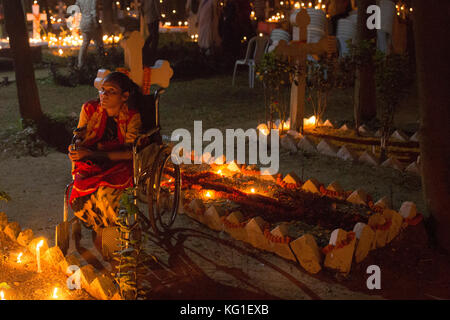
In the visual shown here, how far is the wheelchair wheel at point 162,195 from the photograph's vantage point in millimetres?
4602

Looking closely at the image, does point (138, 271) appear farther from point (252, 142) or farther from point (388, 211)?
point (252, 142)

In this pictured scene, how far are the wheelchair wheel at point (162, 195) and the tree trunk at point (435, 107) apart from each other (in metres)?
2.22

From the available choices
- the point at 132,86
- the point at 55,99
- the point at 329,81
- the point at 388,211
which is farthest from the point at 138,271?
the point at 55,99

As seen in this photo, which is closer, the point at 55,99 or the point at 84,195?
the point at 84,195

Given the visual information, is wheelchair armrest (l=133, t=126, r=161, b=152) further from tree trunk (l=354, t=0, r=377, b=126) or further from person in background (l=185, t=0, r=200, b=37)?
person in background (l=185, t=0, r=200, b=37)

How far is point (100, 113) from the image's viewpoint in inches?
188

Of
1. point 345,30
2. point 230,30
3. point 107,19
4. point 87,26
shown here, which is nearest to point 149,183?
point 345,30

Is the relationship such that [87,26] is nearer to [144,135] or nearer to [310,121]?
[310,121]

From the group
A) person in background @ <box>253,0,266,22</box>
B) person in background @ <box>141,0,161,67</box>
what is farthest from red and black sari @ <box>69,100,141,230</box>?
person in background @ <box>253,0,266,22</box>

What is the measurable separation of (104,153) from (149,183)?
46cm

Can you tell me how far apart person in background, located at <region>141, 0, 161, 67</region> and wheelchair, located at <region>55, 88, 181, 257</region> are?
917 cm

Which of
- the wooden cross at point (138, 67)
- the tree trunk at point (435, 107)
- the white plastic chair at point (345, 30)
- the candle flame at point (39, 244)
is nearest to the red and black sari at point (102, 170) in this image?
the candle flame at point (39, 244)

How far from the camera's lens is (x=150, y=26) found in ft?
47.5
